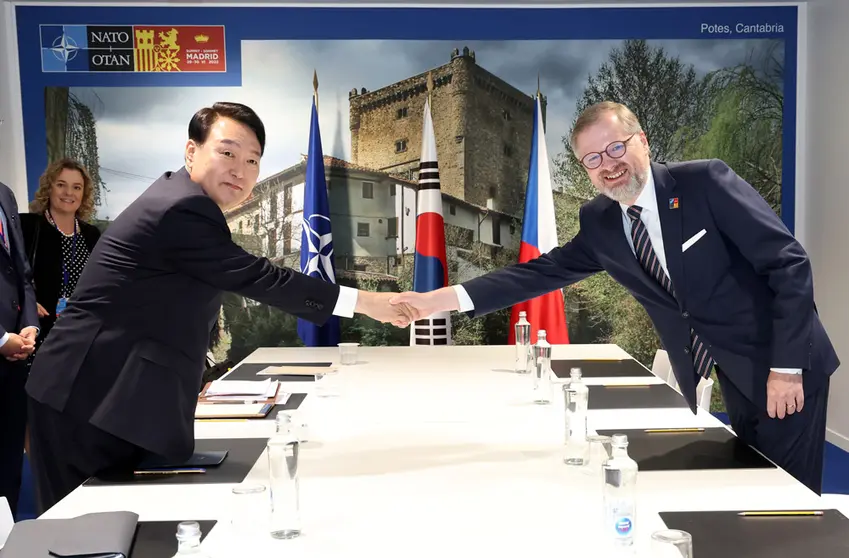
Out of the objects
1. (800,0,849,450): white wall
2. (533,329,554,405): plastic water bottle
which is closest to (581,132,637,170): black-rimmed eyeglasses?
(533,329,554,405): plastic water bottle

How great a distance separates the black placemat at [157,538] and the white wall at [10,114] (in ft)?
16.4

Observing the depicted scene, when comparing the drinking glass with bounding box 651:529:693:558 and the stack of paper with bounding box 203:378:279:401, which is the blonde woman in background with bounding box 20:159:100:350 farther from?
the drinking glass with bounding box 651:529:693:558

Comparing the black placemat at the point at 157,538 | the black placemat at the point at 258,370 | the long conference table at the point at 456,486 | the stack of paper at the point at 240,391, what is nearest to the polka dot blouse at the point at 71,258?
the black placemat at the point at 258,370

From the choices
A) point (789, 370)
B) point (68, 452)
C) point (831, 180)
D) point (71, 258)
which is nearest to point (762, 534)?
point (789, 370)

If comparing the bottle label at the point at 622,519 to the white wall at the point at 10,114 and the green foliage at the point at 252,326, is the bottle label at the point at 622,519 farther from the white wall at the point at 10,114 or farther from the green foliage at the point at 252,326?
the white wall at the point at 10,114

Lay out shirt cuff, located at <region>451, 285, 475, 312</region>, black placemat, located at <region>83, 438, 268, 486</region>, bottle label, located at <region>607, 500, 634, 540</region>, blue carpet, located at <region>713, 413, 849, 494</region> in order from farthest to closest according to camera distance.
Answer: blue carpet, located at <region>713, 413, 849, 494</region> < shirt cuff, located at <region>451, 285, 475, 312</region> < black placemat, located at <region>83, 438, 268, 486</region> < bottle label, located at <region>607, 500, 634, 540</region>

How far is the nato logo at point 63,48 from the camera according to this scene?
18.7ft

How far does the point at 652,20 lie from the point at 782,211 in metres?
1.78

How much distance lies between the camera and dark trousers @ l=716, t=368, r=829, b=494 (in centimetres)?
221

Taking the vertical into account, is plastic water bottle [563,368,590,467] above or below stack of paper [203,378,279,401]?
above

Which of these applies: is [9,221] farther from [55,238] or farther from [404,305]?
[404,305]

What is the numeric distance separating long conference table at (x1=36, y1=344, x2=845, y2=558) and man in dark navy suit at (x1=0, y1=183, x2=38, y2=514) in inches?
52.6

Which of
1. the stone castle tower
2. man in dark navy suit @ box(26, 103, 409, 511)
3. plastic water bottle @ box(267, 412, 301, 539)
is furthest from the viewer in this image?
the stone castle tower

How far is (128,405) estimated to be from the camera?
1875mm
